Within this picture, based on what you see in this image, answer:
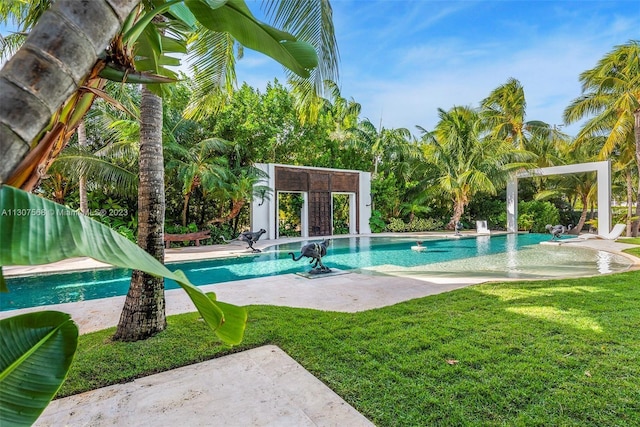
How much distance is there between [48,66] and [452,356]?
3.56 meters

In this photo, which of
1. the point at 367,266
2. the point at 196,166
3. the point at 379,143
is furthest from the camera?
the point at 379,143

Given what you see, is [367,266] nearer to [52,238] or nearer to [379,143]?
[52,238]

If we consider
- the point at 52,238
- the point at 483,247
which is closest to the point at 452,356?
the point at 52,238

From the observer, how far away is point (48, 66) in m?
0.90

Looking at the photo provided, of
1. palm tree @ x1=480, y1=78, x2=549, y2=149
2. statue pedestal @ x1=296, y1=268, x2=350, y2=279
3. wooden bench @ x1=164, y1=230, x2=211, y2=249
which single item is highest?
palm tree @ x1=480, y1=78, x2=549, y2=149

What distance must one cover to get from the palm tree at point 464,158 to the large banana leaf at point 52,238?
20.2 meters

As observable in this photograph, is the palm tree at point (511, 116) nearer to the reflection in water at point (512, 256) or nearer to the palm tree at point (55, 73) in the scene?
the reflection in water at point (512, 256)

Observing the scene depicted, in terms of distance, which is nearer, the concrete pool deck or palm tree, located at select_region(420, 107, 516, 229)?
the concrete pool deck

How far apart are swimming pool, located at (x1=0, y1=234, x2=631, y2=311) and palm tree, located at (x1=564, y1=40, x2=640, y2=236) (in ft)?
22.4

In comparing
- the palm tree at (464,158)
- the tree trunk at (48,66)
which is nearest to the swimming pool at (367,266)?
the palm tree at (464,158)

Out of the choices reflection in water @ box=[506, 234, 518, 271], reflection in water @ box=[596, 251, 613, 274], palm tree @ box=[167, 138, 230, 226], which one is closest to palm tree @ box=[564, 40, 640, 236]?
reflection in water @ box=[596, 251, 613, 274]

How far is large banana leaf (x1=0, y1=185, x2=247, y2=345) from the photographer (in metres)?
0.75

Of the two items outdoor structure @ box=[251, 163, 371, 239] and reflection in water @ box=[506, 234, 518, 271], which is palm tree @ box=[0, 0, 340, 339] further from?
outdoor structure @ box=[251, 163, 371, 239]

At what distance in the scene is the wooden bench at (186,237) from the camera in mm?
13272
